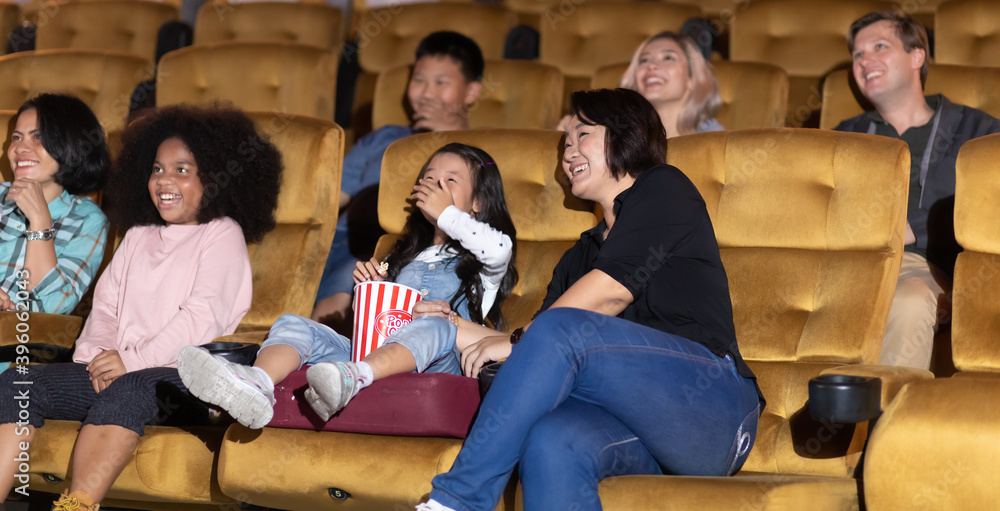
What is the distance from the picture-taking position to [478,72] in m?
3.45

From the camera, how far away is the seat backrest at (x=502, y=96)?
3547 mm

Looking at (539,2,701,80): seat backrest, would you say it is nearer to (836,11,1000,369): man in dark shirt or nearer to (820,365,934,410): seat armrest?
(836,11,1000,369): man in dark shirt

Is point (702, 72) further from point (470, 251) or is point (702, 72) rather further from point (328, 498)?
point (328, 498)

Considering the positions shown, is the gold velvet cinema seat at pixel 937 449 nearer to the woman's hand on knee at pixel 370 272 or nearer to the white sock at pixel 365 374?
the white sock at pixel 365 374

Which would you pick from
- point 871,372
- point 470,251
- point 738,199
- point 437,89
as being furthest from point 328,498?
point 437,89

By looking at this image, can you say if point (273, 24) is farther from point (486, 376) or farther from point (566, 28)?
point (486, 376)

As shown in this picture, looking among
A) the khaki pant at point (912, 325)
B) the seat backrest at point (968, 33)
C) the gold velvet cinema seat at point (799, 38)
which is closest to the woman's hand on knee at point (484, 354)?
the khaki pant at point (912, 325)

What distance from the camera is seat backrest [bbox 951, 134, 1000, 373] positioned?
6.16ft

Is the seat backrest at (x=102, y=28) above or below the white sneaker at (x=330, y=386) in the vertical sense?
above

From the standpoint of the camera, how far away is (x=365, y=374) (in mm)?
1654

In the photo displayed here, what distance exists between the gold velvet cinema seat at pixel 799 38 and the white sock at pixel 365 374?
2.46 meters

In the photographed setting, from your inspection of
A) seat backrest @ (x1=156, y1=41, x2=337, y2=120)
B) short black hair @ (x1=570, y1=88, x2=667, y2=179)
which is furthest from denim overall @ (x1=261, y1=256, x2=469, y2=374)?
seat backrest @ (x1=156, y1=41, x2=337, y2=120)

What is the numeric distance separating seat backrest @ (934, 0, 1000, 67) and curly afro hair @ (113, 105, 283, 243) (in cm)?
259

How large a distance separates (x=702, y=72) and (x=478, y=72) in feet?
2.78
